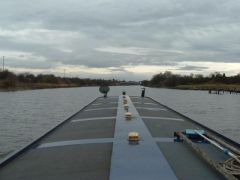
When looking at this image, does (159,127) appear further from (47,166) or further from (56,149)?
(47,166)

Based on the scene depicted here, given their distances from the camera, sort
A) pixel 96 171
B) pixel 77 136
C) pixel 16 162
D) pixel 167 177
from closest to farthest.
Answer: pixel 167 177 < pixel 96 171 < pixel 16 162 < pixel 77 136

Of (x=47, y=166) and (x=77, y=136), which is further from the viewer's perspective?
(x=77, y=136)

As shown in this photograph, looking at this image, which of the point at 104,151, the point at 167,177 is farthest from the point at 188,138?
the point at 167,177

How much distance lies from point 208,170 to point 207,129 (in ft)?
19.7

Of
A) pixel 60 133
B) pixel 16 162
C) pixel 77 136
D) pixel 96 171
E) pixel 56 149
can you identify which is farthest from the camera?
pixel 60 133

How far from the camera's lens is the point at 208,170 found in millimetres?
6180

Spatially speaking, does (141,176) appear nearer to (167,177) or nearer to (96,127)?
(167,177)

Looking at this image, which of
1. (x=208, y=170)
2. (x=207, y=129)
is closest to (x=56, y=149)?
(x=208, y=170)

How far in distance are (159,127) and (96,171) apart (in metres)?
5.71

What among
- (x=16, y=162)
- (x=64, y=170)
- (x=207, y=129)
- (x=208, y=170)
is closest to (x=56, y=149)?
(x=16, y=162)

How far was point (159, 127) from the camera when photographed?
11.6 metres

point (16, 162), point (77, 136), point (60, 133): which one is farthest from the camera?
point (60, 133)

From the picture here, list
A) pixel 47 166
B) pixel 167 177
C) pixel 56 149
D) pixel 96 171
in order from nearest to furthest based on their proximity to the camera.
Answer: pixel 167 177 → pixel 96 171 → pixel 47 166 → pixel 56 149

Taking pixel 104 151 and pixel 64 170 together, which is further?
pixel 104 151
